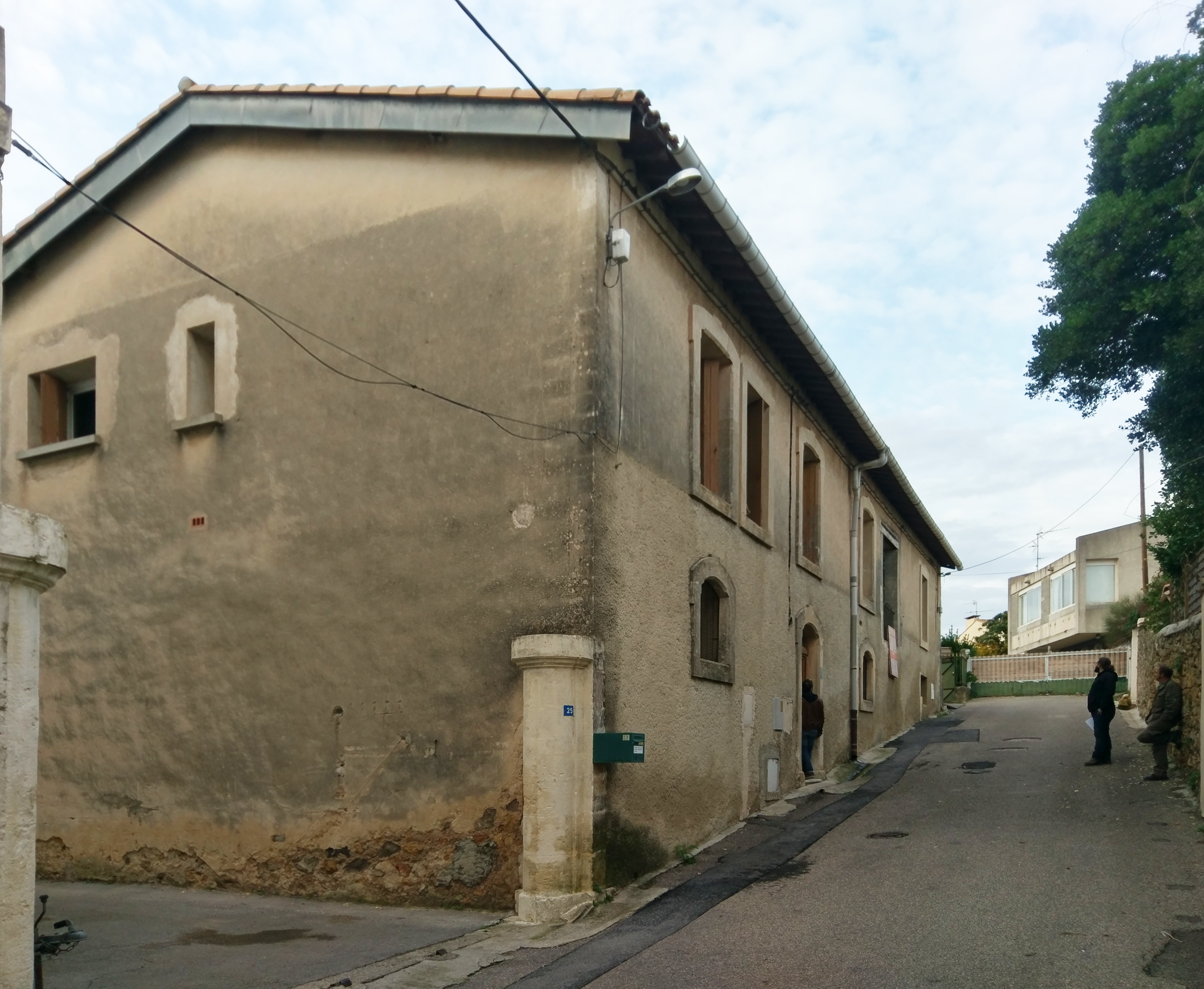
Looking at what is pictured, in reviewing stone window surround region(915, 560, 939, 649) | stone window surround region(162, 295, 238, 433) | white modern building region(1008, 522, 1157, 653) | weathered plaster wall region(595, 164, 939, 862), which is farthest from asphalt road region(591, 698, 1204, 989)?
white modern building region(1008, 522, 1157, 653)

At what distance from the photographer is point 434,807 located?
30.9ft

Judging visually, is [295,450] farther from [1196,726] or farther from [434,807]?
[1196,726]

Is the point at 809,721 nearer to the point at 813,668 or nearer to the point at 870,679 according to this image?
the point at 813,668

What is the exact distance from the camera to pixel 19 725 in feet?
17.0

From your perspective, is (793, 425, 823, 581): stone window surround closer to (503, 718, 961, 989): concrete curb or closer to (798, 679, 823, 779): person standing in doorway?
(798, 679, 823, 779): person standing in doorway

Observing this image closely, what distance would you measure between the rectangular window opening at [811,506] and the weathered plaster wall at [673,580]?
0.94 m

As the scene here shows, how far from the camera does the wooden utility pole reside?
107 ft

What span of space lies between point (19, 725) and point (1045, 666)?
3525cm

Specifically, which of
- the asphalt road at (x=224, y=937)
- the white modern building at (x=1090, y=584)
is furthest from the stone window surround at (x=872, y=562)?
the white modern building at (x=1090, y=584)

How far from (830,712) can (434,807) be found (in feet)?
28.2

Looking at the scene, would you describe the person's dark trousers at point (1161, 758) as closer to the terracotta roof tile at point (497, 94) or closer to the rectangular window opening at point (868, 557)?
the rectangular window opening at point (868, 557)

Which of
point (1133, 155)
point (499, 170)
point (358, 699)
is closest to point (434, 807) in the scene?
point (358, 699)

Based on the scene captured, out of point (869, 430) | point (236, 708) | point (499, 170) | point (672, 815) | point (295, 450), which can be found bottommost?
point (672, 815)

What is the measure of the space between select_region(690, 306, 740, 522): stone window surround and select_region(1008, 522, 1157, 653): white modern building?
32910 millimetres
